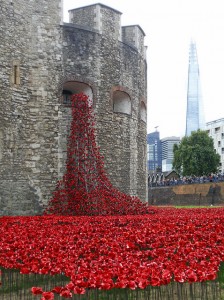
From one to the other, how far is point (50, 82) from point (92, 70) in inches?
76.6

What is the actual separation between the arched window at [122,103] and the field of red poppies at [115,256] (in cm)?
999

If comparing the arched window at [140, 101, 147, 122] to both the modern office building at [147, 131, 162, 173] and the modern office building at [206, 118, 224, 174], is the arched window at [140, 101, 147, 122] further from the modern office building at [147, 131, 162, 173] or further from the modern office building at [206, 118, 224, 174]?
the modern office building at [147, 131, 162, 173]

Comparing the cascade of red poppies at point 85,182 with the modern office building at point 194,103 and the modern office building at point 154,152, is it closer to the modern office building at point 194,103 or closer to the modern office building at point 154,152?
the modern office building at point 194,103

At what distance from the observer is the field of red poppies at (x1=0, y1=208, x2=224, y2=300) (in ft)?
13.9

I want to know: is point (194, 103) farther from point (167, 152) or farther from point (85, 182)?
point (85, 182)

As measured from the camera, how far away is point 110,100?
1758cm

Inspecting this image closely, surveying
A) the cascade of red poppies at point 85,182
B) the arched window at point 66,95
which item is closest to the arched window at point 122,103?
the arched window at point 66,95

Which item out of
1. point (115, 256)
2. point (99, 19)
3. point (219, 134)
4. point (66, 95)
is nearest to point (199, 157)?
point (219, 134)

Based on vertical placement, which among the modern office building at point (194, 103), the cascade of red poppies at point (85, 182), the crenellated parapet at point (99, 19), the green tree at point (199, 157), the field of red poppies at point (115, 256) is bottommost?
the field of red poppies at point (115, 256)

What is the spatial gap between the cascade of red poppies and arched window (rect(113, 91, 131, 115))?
2534mm

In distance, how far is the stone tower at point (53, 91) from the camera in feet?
47.8

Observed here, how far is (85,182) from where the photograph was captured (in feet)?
51.0

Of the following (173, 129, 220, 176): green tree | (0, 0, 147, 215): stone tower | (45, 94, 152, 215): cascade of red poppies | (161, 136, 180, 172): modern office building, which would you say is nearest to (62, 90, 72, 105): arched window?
(0, 0, 147, 215): stone tower

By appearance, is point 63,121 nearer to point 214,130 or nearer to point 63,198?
point 63,198
